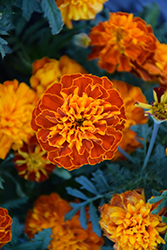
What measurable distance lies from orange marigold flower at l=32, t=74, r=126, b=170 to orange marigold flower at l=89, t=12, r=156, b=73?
0.52 feet

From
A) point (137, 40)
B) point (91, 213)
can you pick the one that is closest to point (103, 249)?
point (91, 213)

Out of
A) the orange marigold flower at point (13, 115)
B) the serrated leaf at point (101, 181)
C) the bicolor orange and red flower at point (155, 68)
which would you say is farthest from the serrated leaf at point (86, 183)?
the bicolor orange and red flower at point (155, 68)

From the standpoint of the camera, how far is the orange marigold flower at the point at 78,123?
1.43 feet

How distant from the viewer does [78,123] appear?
460 millimetres

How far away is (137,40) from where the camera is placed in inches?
22.8

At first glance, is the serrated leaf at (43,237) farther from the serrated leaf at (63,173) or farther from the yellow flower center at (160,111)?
the yellow flower center at (160,111)

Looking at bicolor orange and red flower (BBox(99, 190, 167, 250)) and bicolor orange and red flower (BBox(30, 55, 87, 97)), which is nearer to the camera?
bicolor orange and red flower (BBox(99, 190, 167, 250))

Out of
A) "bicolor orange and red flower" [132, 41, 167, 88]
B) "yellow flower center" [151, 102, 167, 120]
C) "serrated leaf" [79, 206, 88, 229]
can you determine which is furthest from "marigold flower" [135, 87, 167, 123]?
"serrated leaf" [79, 206, 88, 229]

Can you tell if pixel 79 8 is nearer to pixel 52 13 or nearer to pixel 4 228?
pixel 52 13

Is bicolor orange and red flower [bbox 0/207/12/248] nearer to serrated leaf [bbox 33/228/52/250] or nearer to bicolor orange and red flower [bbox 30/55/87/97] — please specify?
serrated leaf [bbox 33/228/52/250]

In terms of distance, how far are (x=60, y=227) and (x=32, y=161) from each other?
0.14 metres

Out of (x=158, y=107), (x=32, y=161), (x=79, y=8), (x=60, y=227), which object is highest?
(x=79, y=8)

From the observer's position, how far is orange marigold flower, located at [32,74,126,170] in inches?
17.1

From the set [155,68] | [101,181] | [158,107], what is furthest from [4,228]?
[155,68]
